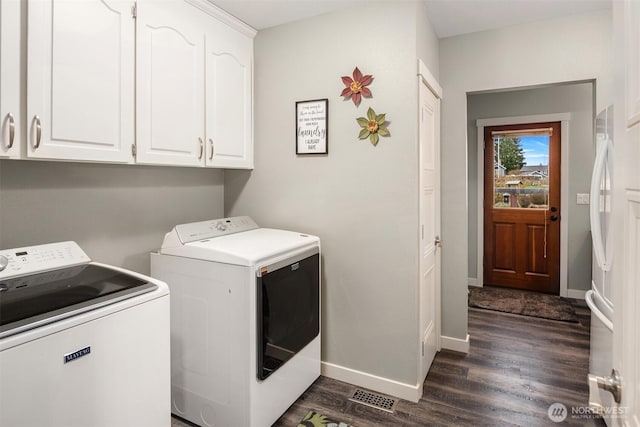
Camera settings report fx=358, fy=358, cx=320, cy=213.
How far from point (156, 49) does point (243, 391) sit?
1843mm

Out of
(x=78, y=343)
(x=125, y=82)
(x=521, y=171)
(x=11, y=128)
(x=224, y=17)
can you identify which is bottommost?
(x=78, y=343)

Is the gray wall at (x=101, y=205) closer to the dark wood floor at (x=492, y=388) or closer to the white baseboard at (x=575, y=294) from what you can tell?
the dark wood floor at (x=492, y=388)

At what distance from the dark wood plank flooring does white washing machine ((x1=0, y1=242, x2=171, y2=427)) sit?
84 cm

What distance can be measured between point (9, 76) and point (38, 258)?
29.3 inches

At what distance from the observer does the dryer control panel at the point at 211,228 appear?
2.04 metres

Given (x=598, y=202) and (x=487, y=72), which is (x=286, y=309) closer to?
(x=598, y=202)

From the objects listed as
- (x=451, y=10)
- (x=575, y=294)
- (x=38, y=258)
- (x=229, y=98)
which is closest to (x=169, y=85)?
(x=229, y=98)

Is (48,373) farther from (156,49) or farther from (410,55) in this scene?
(410,55)

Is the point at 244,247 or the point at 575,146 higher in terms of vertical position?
the point at 575,146

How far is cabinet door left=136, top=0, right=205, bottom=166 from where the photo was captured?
1857mm

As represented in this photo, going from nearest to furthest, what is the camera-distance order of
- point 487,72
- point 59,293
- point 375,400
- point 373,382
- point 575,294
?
point 59,293
point 375,400
point 373,382
point 487,72
point 575,294

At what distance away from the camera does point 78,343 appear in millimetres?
1227

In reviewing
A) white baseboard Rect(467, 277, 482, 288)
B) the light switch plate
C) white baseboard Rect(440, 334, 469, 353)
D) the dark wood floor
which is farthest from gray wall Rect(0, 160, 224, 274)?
the light switch plate

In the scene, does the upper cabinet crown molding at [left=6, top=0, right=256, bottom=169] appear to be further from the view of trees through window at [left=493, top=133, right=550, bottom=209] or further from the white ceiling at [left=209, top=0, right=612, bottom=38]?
the view of trees through window at [left=493, top=133, right=550, bottom=209]
